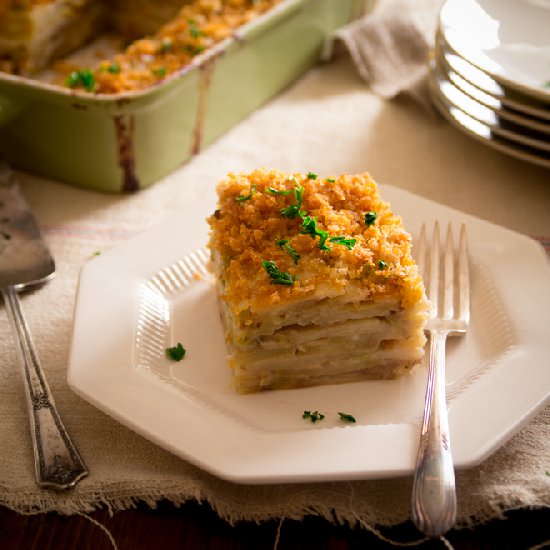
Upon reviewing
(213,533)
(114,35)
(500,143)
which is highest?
(500,143)

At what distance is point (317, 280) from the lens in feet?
6.03

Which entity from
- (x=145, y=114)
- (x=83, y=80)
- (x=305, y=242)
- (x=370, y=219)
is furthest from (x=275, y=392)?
(x=83, y=80)

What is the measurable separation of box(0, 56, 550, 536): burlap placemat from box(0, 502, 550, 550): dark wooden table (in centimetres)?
3

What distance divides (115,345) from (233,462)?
1.66 ft

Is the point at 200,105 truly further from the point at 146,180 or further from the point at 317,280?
the point at 317,280

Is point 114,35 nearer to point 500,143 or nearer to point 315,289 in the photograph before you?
point 500,143

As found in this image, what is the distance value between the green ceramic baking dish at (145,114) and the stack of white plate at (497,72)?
2.21 ft

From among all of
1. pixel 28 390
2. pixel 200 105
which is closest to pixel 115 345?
pixel 28 390

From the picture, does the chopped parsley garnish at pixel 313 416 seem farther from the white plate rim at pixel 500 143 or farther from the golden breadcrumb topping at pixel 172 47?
the golden breadcrumb topping at pixel 172 47

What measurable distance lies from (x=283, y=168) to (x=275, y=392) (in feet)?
4.10

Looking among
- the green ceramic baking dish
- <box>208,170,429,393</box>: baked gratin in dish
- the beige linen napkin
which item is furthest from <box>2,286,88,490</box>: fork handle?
the beige linen napkin

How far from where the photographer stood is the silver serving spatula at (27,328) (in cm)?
180

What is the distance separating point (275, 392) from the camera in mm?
1969

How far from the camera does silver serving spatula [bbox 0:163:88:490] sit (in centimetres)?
180
